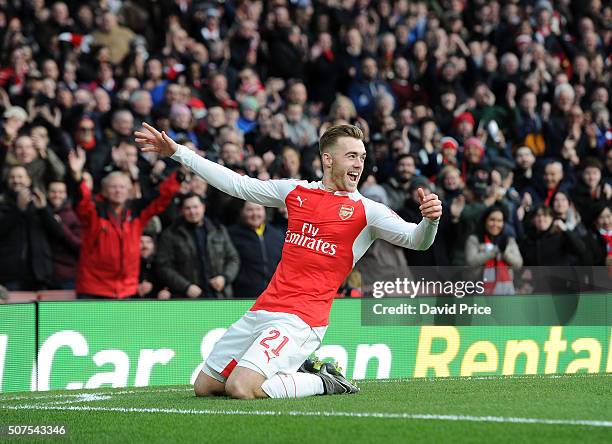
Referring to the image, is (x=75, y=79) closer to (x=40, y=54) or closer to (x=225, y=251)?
(x=40, y=54)

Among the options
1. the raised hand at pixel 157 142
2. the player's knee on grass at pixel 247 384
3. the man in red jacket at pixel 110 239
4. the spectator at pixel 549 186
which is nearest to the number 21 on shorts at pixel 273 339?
the player's knee on grass at pixel 247 384

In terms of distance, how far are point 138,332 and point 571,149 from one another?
345 inches

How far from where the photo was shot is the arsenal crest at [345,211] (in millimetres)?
8766

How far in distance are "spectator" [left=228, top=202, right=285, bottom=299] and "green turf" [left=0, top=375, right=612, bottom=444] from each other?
13.3 ft

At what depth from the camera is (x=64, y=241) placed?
1315 centimetres

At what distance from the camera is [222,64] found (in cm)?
1803

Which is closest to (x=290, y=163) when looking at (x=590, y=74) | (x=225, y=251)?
(x=225, y=251)

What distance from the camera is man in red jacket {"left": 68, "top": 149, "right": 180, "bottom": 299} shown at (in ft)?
41.7

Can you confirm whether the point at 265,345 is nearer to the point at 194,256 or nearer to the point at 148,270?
the point at 194,256

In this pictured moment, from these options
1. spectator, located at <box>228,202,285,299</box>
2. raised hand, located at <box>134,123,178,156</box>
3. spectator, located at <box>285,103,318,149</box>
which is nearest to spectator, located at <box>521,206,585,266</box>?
spectator, located at <box>228,202,285,299</box>

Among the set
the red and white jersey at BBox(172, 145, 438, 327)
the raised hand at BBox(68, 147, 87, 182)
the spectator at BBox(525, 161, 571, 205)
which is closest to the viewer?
the red and white jersey at BBox(172, 145, 438, 327)

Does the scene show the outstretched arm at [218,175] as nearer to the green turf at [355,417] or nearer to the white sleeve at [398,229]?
the white sleeve at [398,229]

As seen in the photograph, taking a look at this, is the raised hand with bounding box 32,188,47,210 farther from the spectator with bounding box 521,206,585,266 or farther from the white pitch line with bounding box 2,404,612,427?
the spectator with bounding box 521,206,585,266

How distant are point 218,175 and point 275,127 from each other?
7.13 m
